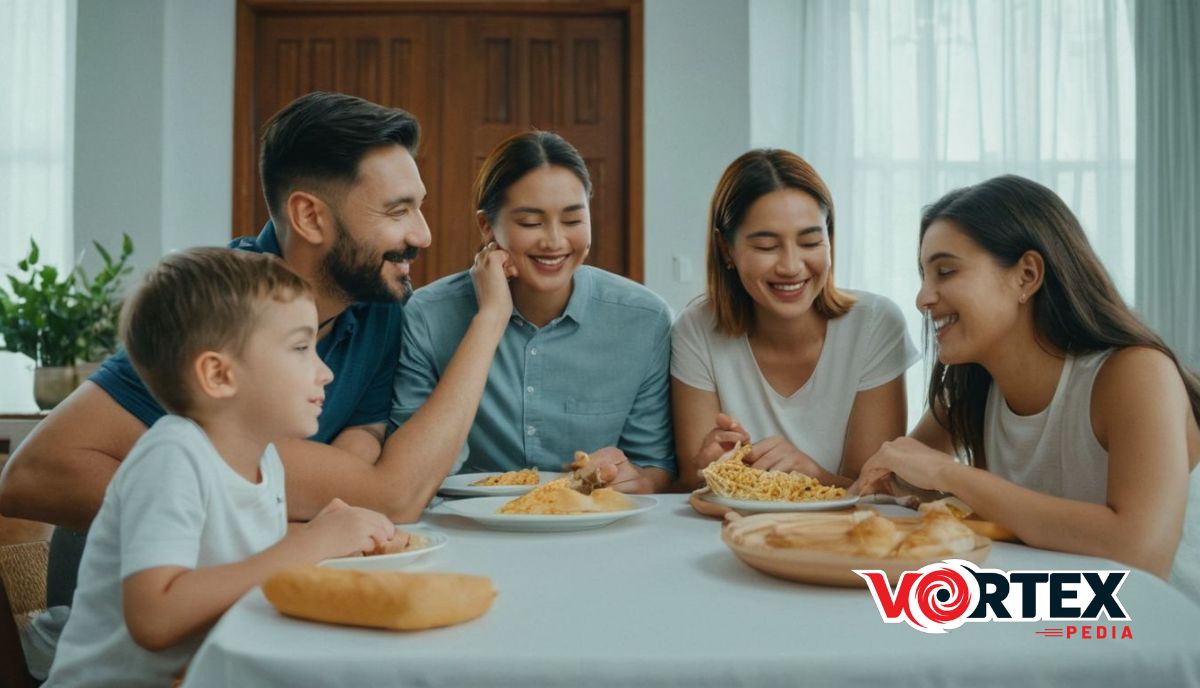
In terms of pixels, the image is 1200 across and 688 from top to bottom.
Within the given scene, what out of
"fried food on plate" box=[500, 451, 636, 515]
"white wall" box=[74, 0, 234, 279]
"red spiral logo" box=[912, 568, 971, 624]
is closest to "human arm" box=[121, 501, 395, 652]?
"fried food on plate" box=[500, 451, 636, 515]

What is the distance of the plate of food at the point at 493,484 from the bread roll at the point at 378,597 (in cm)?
69

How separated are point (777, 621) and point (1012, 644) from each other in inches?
7.4

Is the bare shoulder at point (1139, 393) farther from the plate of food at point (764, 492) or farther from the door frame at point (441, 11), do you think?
the door frame at point (441, 11)

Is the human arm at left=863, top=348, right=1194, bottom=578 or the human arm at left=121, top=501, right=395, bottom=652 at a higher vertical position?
the human arm at left=863, top=348, right=1194, bottom=578

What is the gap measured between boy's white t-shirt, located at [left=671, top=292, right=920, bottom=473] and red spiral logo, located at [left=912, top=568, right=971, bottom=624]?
1110 millimetres

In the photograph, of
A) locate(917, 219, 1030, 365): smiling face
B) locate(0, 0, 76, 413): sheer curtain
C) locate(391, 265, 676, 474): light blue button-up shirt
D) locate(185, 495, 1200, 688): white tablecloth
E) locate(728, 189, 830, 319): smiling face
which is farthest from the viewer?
locate(0, 0, 76, 413): sheer curtain

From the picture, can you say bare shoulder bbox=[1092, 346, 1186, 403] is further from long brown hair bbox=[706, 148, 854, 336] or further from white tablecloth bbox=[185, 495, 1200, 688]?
long brown hair bbox=[706, 148, 854, 336]

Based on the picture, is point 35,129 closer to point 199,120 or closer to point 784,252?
point 199,120

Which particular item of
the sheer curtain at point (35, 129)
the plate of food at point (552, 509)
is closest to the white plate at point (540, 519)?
the plate of food at point (552, 509)

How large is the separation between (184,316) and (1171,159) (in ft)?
15.7

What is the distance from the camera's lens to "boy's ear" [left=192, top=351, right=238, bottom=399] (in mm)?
1146

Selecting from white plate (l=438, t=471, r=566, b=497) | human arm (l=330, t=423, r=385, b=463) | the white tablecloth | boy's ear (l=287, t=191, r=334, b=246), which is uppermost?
boy's ear (l=287, t=191, r=334, b=246)

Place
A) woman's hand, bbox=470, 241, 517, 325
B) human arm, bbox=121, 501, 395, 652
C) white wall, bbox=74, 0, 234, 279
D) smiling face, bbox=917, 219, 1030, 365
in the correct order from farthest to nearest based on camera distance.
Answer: white wall, bbox=74, 0, 234, 279
woman's hand, bbox=470, 241, 517, 325
smiling face, bbox=917, 219, 1030, 365
human arm, bbox=121, 501, 395, 652

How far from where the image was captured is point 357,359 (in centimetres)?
181
